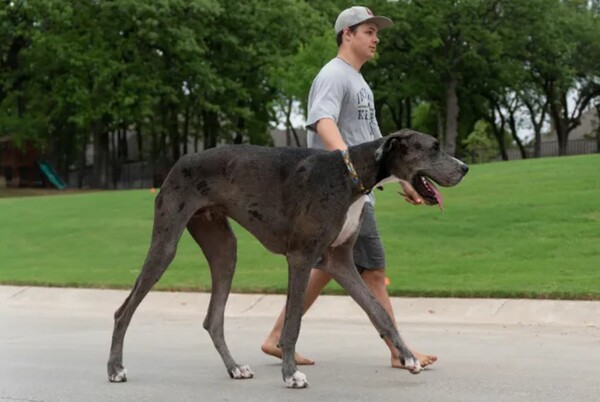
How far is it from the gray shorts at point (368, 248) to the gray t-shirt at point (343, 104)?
1.89 feet

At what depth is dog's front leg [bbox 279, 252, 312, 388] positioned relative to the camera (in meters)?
6.00

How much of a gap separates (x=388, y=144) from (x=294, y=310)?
3.90ft

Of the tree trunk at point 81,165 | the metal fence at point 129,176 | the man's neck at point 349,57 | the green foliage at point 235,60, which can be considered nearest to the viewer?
the man's neck at point 349,57

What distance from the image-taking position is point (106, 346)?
8.57m

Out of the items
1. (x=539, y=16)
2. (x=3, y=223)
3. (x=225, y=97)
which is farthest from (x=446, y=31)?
(x=3, y=223)

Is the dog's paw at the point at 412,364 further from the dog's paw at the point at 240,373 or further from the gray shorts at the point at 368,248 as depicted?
the dog's paw at the point at 240,373

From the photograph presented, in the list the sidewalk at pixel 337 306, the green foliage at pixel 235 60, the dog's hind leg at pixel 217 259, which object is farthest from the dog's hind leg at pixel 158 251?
the green foliage at pixel 235 60

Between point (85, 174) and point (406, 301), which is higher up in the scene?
point (406, 301)

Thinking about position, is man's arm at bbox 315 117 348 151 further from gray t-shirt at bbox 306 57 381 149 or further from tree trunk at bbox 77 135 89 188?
tree trunk at bbox 77 135 89 188

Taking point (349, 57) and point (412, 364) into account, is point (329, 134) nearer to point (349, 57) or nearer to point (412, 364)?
Answer: point (349, 57)

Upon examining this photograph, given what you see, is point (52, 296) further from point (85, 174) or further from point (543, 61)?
point (85, 174)

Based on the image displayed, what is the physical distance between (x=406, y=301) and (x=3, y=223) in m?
12.9

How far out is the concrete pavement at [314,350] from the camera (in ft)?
20.0

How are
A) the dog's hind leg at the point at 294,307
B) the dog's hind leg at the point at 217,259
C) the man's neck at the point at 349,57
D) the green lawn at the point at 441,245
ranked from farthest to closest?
the green lawn at the point at 441,245
the man's neck at the point at 349,57
the dog's hind leg at the point at 217,259
the dog's hind leg at the point at 294,307
